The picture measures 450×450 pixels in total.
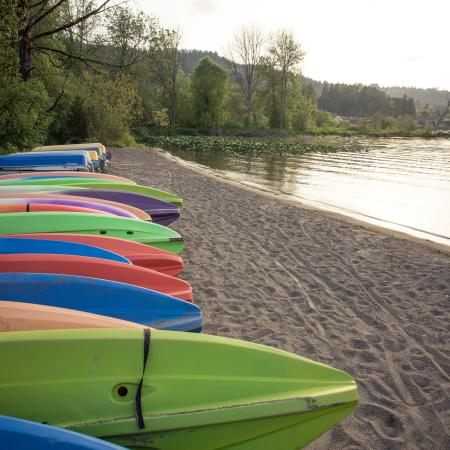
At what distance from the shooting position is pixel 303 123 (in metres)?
54.4

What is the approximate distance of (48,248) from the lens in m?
3.00

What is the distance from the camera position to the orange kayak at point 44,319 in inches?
76.1

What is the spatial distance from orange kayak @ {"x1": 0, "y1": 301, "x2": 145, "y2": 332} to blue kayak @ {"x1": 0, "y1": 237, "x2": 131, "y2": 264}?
3.00 feet

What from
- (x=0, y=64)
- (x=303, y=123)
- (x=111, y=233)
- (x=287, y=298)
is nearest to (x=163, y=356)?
(x=111, y=233)

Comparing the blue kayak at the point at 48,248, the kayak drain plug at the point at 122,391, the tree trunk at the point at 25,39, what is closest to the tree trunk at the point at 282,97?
the tree trunk at the point at 25,39

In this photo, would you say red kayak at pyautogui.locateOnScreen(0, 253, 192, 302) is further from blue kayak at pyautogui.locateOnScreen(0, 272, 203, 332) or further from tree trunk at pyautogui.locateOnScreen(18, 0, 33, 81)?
tree trunk at pyautogui.locateOnScreen(18, 0, 33, 81)

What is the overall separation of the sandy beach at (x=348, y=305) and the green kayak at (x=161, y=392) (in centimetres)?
92

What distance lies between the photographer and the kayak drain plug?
1646mm

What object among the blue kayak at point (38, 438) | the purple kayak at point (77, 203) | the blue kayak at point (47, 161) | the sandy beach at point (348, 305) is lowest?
the sandy beach at point (348, 305)

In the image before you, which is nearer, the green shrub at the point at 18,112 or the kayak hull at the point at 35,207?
the kayak hull at the point at 35,207

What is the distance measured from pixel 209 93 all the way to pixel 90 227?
1833 inches

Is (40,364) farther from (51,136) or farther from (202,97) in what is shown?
(202,97)

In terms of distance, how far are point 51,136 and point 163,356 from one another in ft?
75.4

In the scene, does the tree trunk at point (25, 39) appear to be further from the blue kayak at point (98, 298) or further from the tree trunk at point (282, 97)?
the tree trunk at point (282, 97)
